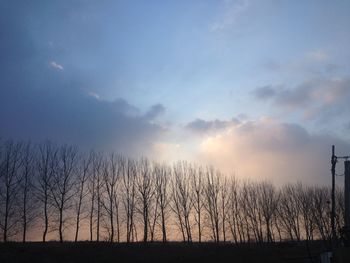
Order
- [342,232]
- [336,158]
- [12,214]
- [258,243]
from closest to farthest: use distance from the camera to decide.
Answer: [342,232], [336,158], [12,214], [258,243]

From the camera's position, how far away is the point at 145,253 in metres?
42.5

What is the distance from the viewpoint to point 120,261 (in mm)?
38281

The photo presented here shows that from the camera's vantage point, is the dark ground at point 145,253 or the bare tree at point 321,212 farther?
the bare tree at point 321,212

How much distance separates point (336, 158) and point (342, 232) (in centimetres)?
641

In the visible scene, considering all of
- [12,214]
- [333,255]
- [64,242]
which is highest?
[12,214]

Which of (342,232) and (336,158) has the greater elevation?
(336,158)

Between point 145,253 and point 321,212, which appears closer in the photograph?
point 145,253

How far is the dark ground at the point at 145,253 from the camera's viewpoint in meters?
33.4

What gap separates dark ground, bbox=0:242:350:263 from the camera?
33.4 metres

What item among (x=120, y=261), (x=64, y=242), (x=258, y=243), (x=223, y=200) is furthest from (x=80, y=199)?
(x=258, y=243)

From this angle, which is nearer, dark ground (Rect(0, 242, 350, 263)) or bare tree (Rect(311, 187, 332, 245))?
dark ground (Rect(0, 242, 350, 263))

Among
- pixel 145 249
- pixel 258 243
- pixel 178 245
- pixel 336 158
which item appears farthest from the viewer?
pixel 258 243

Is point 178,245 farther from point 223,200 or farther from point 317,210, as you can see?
point 317,210

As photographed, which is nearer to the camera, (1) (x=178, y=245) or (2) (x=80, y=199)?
(2) (x=80, y=199)
